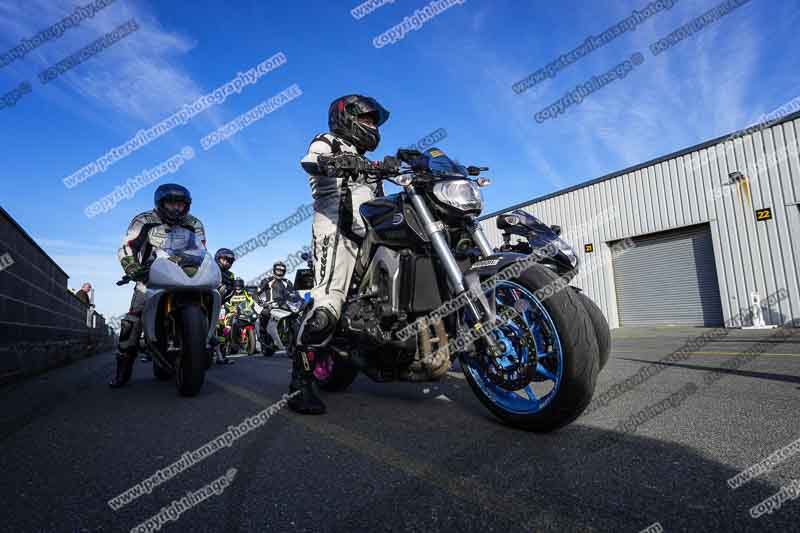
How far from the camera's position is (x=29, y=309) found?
6656mm

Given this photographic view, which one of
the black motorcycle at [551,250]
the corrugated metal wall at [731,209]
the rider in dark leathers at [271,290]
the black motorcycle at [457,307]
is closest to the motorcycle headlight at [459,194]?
the black motorcycle at [457,307]

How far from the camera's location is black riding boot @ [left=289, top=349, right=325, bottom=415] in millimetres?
3107

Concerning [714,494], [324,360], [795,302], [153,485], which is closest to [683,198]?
[795,302]

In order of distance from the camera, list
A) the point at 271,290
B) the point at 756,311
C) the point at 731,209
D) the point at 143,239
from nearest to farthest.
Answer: the point at 143,239
the point at 271,290
the point at 756,311
the point at 731,209

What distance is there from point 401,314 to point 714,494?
5.36ft

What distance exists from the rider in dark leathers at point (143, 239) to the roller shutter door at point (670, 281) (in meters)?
13.4

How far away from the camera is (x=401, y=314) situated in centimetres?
267

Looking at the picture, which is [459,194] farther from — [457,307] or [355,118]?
[355,118]

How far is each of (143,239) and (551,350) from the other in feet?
Result: 14.0

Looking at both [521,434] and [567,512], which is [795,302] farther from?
[567,512]

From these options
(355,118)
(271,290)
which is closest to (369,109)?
(355,118)

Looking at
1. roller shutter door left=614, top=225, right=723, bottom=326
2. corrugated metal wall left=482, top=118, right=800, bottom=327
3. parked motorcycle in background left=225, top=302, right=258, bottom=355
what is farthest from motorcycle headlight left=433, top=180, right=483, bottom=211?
roller shutter door left=614, top=225, right=723, bottom=326

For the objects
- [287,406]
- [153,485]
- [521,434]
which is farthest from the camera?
[287,406]

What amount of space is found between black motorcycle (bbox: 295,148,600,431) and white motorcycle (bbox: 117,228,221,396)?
1564mm
